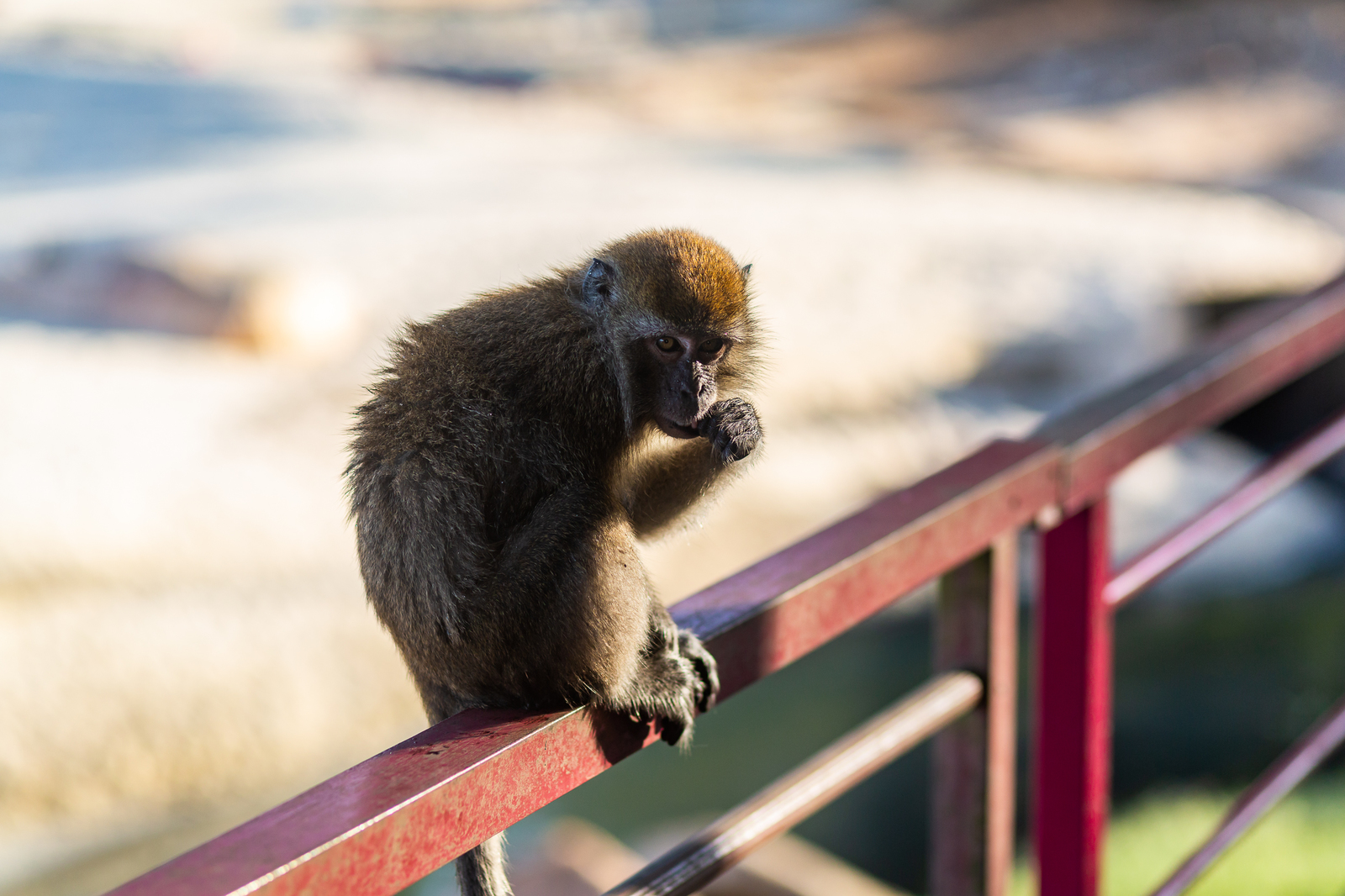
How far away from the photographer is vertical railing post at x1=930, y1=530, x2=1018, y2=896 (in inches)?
69.2

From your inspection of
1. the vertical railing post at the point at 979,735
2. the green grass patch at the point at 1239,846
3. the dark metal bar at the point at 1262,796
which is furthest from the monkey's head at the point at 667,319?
the green grass patch at the point at 1239,846

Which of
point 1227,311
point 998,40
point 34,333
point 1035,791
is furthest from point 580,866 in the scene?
point 998,40

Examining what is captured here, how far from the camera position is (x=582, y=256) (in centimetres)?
222

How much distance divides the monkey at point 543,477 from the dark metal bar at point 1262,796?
0.90 m

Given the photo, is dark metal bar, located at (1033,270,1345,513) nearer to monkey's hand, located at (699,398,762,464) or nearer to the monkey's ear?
monkey's hand, located at (699,398,762,464)

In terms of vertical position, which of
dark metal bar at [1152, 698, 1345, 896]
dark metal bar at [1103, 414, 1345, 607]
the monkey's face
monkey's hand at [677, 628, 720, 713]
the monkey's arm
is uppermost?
the monkey's face

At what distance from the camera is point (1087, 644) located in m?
1.85

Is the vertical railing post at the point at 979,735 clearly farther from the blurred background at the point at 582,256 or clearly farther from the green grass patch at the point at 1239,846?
the green grass patch at the point at 1239,846

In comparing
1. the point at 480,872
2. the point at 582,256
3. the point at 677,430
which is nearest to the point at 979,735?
the point at 677,430

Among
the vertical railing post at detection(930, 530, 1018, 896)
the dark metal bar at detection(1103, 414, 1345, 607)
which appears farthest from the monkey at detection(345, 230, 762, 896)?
the dark metal bar at detection(1103, 414, 1345, 607)

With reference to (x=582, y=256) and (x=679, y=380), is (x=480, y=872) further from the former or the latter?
(x=582, y=256)

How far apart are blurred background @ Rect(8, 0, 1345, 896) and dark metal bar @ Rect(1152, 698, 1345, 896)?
0.89 metres

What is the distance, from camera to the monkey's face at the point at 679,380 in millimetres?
1683

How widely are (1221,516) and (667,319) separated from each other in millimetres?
959
